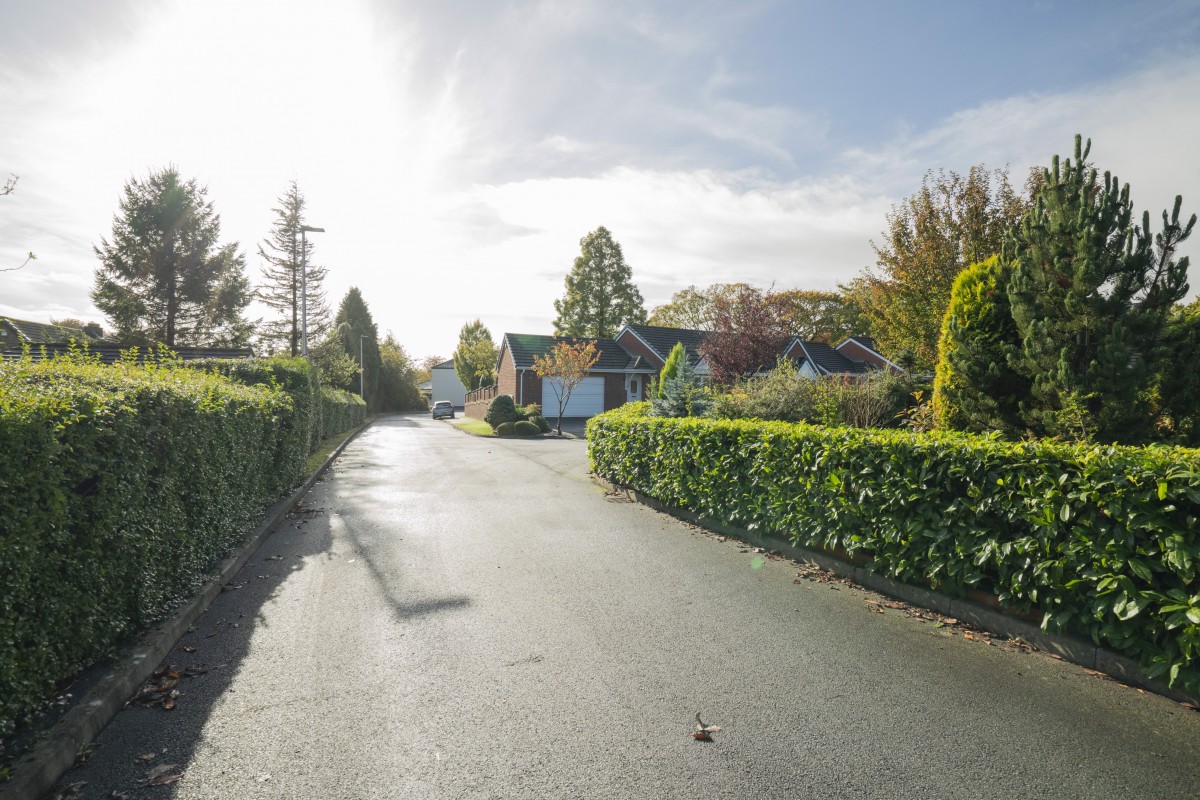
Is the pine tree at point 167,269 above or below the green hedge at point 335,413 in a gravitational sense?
above

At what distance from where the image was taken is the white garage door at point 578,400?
123 feet

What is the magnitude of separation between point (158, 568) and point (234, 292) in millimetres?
37021

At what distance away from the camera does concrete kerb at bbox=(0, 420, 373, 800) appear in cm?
283

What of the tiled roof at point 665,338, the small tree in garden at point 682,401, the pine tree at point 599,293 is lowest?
the small tree in garden at point 682,401

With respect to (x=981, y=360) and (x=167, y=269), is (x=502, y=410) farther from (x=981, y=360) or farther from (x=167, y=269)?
(x=981, y=360)

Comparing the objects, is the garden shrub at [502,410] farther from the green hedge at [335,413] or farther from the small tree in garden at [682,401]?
the small tree in garden at [682,401]

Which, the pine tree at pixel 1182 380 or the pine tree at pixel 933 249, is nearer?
the pine tree at pixel 1182 380

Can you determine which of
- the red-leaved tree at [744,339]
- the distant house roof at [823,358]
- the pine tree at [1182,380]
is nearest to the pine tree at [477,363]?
the distant house roof at [823,358]

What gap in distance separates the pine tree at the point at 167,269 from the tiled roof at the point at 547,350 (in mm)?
15589

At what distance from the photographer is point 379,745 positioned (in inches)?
130

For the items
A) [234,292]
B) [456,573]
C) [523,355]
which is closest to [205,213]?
[234,292]

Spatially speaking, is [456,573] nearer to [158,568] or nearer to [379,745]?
[158,568]

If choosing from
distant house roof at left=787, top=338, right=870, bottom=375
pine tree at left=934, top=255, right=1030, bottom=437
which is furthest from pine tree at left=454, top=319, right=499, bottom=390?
pine tree at left=934, top=255, right=1030, bottom=437

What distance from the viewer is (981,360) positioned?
319 inches
